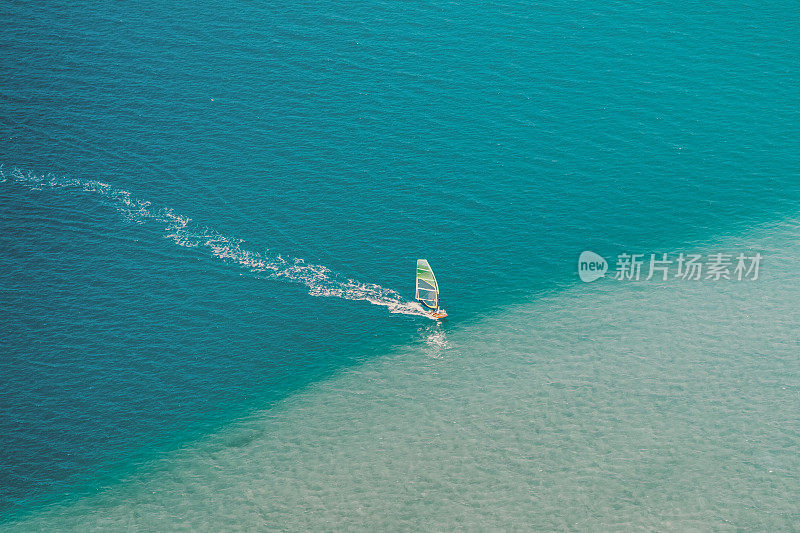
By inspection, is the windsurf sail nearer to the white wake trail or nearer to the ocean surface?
the white wake trail

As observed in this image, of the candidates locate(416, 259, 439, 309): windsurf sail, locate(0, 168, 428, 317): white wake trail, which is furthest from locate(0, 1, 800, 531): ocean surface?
locate(416, 259, 439, 309): windsurf sail

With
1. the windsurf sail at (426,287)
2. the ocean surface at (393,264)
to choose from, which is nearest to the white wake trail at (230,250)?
the ocean surface at (393,264)

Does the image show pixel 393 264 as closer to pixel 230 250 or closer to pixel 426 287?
pixel 426 287

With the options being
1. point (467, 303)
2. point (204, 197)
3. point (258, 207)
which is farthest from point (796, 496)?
point (204, 197)

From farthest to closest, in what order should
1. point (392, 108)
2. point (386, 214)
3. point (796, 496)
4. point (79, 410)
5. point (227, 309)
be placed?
point (392, 108) < point (386, 214) < point (227, 309) < point (79, 410) < point (796, 496)

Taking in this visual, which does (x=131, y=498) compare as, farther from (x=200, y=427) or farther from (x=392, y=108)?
(x=392, y=108)

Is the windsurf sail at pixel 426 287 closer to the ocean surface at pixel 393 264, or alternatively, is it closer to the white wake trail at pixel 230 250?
the white wake trail at pixel 230 250
